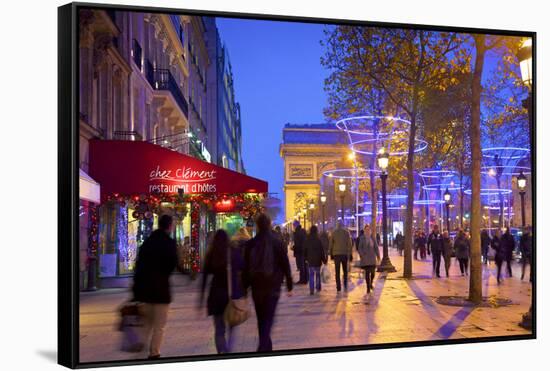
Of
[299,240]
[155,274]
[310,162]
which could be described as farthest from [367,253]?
[310,162]

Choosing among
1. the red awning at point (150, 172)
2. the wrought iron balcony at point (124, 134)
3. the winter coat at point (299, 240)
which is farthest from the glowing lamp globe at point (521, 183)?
the wrought iron balcony at point (124, 134)

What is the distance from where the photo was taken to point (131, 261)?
15.6m

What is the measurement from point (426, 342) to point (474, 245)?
3.85 metres

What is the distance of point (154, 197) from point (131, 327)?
252 inches

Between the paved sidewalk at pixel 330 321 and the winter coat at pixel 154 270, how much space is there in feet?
3.59

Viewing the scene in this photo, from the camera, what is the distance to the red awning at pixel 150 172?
1259cm

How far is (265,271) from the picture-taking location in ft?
28.7

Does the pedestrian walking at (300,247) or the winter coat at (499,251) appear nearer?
the pedestrian walking at (300,247)

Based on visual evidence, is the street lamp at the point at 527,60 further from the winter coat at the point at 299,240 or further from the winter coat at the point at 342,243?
the winter coat at the point at 299,240

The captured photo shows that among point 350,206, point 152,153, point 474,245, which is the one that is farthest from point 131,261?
point 350,206

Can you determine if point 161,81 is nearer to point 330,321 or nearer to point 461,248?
point 461,248

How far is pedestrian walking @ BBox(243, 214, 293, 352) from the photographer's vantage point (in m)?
8.62

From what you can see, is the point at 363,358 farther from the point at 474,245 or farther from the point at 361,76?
the point at 361,76

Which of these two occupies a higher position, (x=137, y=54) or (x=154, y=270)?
(x=137, y=54)
